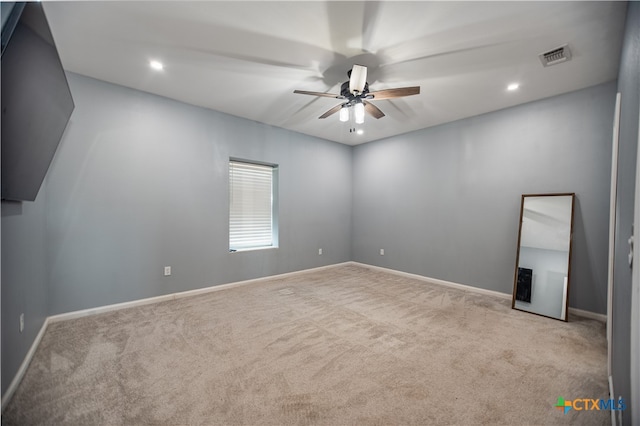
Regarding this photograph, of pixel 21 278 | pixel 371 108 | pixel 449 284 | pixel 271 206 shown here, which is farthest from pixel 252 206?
pixel 449 284

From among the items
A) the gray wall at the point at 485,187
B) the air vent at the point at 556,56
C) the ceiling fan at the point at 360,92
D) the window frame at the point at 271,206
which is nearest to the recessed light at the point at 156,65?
the ceiling fan at the point at 360,92

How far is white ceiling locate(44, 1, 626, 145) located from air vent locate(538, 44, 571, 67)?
0.07 m

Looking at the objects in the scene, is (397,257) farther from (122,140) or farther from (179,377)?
(122,140)

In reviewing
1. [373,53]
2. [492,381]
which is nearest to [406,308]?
[492,381]

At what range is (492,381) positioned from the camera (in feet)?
6.21

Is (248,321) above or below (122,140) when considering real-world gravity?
below

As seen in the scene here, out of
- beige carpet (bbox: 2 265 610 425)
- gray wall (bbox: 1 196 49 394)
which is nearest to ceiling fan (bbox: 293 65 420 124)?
beige carpet (bbox: 2 265 610 425)

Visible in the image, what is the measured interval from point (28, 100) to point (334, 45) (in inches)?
86.2

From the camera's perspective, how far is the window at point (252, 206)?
4.35m

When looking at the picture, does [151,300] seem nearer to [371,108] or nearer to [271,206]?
[271,206]

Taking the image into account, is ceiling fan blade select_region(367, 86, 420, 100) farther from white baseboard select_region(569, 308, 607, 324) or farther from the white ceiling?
white baseboard select_region(569, 308, 607, 324)

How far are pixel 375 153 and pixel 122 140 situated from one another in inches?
169

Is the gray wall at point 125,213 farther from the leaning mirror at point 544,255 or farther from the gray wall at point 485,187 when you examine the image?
the leaning mirror at point 544,255

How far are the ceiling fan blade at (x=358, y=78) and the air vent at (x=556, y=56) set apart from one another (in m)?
1.73
